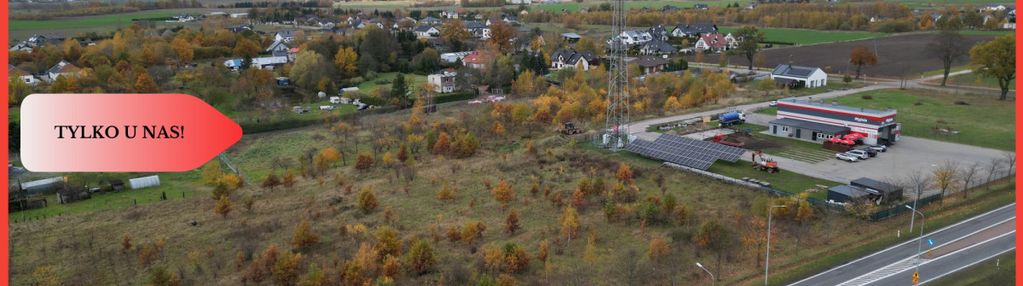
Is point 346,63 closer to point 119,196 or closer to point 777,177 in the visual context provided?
point 119,196

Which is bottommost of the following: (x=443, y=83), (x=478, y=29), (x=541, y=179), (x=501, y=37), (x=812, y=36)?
(x=541, y=179)

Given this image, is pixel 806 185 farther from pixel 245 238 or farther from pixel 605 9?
pixel 605 9

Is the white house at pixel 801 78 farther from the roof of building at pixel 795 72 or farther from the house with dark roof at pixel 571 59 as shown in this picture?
the house with dark roof at pixel 571 59

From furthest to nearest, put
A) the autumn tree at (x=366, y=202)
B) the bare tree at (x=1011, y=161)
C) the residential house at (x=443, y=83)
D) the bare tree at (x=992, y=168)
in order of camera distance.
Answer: the residential house at (x=443, y=83)
the bare tree at (x=1011, y=161)
the bare tree at (x=992, y=168)
the autumn tree at (x=366, y=202)

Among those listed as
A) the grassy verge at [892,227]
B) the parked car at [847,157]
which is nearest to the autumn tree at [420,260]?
the grassy verge at [892,227]

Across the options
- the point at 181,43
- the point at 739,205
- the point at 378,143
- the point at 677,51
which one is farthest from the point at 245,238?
the point at 677,51

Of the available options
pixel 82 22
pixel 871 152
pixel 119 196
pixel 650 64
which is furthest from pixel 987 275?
pixel 82 22
